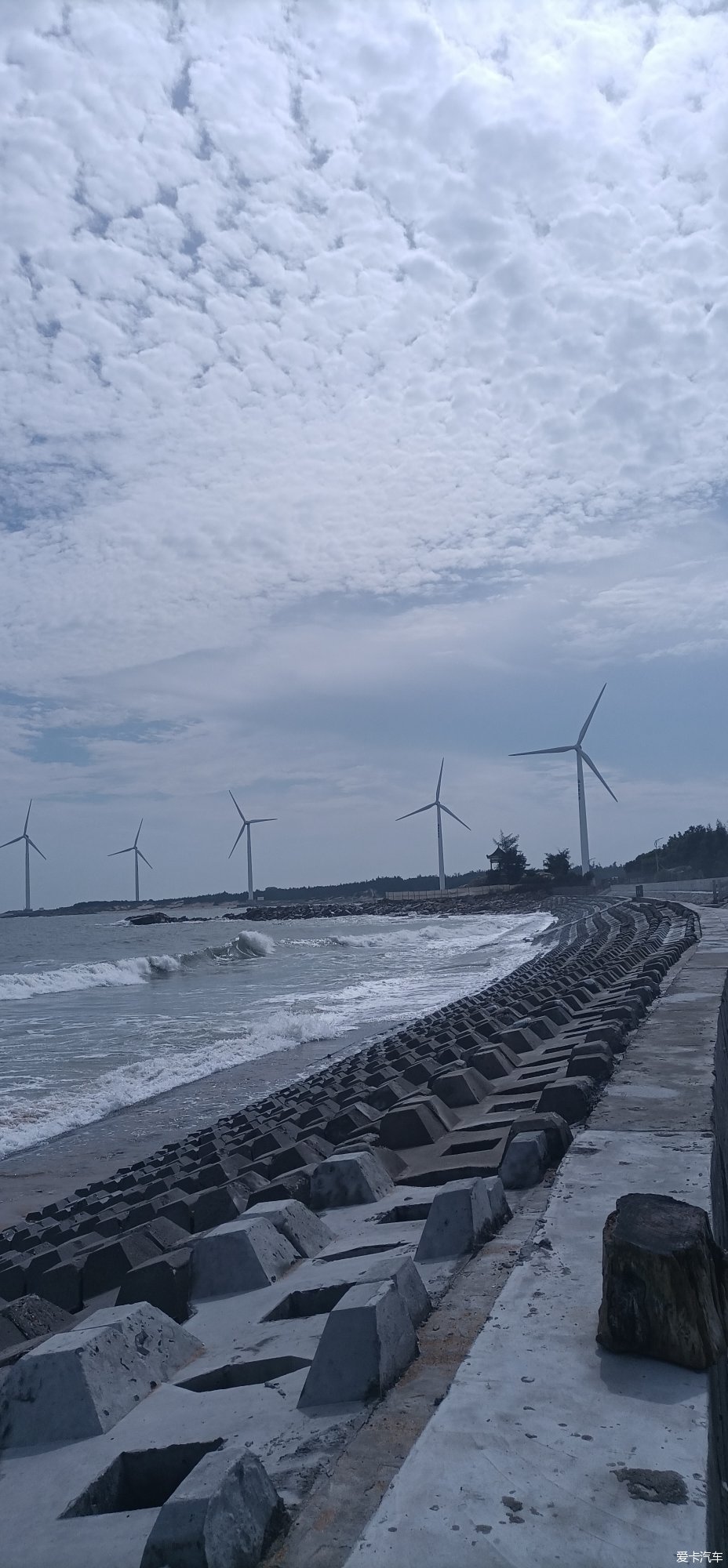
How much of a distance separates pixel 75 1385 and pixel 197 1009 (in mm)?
24427

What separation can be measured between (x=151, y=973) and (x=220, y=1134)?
37.5m

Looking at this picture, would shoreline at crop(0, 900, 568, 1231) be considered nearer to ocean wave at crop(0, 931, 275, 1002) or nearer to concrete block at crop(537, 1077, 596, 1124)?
concrete block at crop(537, 1077, 596, 1124)

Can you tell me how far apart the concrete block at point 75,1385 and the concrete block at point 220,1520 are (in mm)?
874

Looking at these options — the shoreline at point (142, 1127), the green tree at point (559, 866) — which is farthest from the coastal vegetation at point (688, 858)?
the shoreline at point (142, 1127)

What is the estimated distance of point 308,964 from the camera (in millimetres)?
43094

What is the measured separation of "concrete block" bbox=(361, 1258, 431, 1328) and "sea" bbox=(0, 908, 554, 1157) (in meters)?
9.71

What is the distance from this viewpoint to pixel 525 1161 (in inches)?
173

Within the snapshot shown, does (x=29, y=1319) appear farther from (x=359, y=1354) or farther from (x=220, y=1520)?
(x=220, y=1520)

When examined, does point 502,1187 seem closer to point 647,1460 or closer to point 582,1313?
point 582,1313

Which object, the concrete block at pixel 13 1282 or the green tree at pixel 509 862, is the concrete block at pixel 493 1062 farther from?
the green tree at pixel 509 862

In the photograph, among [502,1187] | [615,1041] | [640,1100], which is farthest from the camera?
Result: [615,1041]

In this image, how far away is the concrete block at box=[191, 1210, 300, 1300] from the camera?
13.4 feet

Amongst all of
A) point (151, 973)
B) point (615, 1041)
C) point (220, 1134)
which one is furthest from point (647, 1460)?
point (151, 973)

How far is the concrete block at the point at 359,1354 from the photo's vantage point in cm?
271
